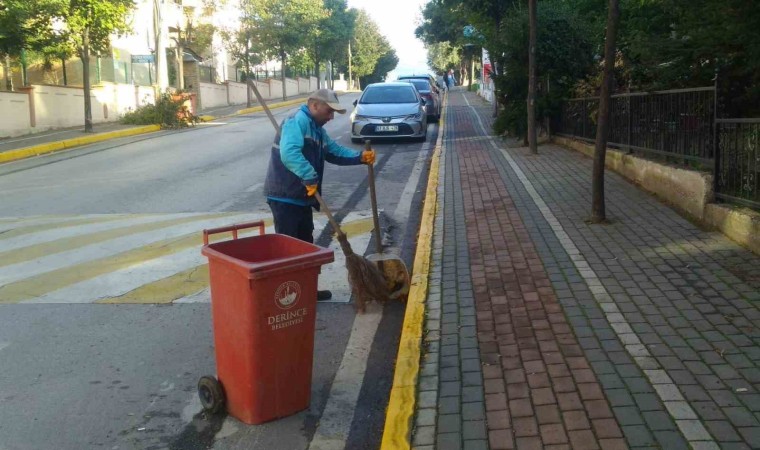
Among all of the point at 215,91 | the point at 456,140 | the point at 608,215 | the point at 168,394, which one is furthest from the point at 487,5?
the point at 215,91

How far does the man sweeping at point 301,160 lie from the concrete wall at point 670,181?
4047 millimetres

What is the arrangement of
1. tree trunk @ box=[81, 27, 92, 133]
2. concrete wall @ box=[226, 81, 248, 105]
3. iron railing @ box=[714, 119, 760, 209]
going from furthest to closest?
concrete wall @ box=[226, 81, 248, 105]
tree trunk @ box=[81, 27, 92, 133]
iron railing @ box=[714, 119, 760, 209]

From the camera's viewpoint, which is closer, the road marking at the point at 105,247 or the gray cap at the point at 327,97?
the gray cap at the point at 327,97

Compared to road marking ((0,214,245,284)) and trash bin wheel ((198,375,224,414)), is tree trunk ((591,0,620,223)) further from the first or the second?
trash bin wheel ((198,375,224,414))

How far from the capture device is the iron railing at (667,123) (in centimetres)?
860

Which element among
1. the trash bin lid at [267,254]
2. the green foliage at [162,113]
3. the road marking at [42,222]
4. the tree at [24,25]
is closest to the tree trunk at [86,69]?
the tree at [24,25]

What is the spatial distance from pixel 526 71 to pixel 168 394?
13.6 meters

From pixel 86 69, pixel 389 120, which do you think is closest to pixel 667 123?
pixel 389 120

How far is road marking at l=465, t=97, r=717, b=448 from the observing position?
3.76 meters

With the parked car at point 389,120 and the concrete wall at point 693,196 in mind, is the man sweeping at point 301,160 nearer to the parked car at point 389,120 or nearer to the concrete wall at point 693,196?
the concrete wall at point 693,196

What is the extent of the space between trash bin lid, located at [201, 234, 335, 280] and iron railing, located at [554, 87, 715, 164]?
5.67 m

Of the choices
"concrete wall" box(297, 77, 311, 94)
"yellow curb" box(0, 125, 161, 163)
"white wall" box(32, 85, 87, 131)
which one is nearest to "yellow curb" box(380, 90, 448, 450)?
"yellow curb" box(0, 125, 161, 163)

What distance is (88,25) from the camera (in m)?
22.8

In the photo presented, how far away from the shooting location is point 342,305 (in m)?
6.45
